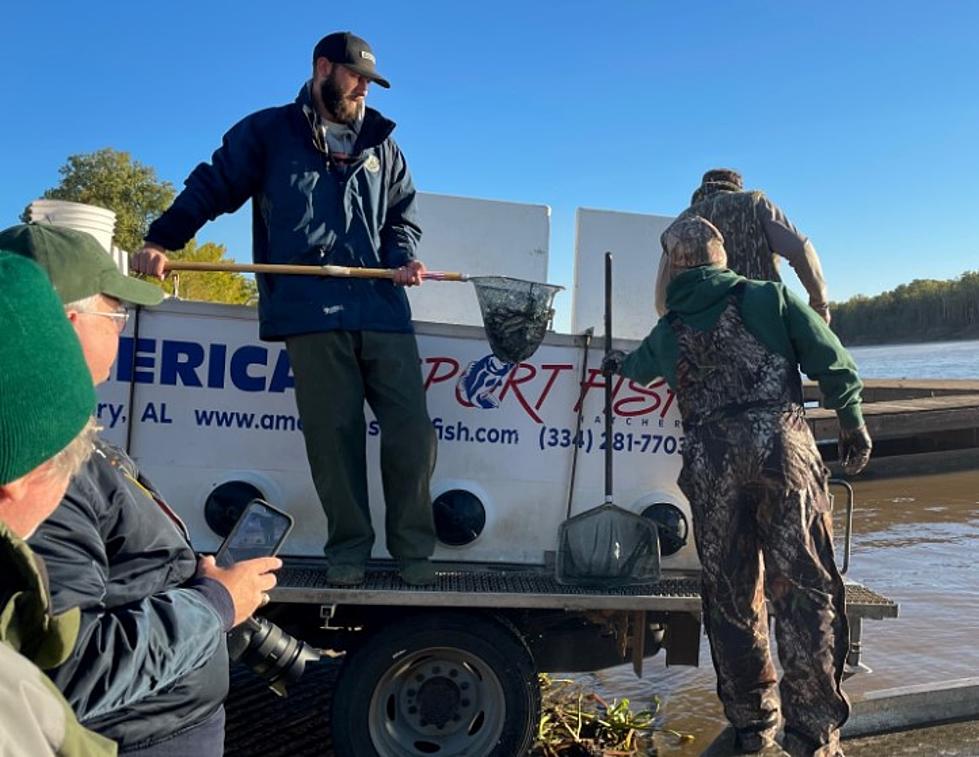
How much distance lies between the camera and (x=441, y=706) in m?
3.42

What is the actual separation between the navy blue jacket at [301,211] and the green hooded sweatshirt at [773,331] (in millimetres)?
1129

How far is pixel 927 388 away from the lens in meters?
18.6

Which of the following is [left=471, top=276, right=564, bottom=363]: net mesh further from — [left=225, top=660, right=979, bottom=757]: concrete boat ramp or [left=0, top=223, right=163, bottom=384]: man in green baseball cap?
[left=225, top=660, right=979, bottom=757]: concrete boat ramp

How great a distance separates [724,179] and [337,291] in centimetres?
212

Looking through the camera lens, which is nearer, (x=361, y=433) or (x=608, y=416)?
(x=361, y=433)

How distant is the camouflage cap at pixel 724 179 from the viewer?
166 inches

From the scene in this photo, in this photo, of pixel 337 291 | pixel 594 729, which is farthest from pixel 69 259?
pixel 594 729

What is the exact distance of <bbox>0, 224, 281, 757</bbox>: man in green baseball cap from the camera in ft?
4.93

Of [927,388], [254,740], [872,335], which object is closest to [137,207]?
[927,388]

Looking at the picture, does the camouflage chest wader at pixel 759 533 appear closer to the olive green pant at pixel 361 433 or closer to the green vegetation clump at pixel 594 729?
the green vegetation clump at pixel 594 729

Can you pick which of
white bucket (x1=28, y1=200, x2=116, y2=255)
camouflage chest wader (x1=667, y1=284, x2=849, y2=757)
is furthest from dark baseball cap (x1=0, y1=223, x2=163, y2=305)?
camouflage chest wader (x1=667, y1=284, x2=849, y2=757)

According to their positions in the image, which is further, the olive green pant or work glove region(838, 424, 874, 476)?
work glove region(838, 424, 874, 476)

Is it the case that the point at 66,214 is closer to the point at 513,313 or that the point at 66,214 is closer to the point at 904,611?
the point at 513,313

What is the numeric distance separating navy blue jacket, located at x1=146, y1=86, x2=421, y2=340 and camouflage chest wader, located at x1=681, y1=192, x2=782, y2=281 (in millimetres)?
1585
